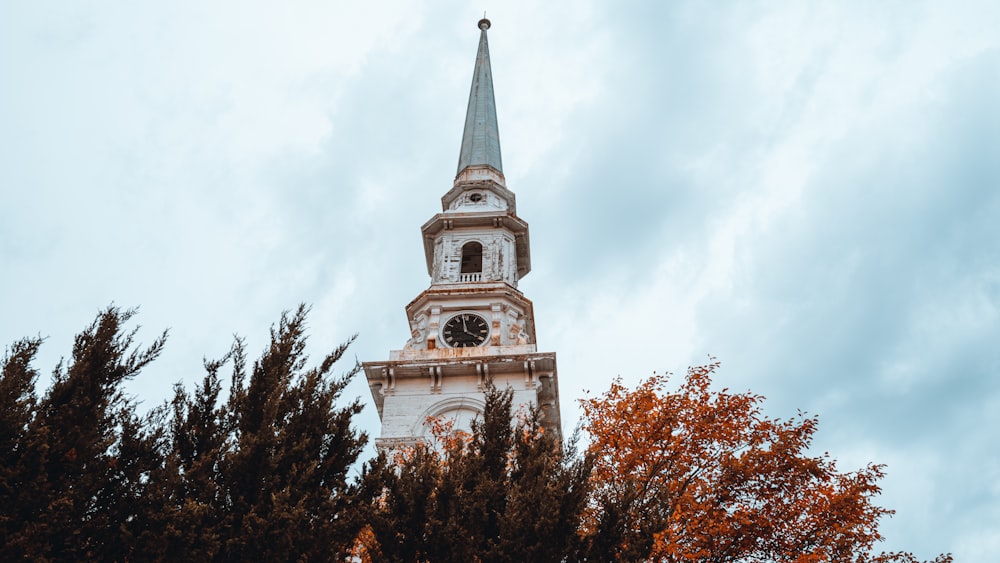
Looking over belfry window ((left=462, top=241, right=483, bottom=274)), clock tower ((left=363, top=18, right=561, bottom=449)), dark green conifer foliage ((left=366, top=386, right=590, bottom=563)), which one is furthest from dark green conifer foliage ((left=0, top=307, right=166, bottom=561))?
belfry window ((left=462, top=241, right=483, bottom=274))

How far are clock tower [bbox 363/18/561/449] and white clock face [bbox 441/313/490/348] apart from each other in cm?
4

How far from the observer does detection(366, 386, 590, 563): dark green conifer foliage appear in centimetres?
1395

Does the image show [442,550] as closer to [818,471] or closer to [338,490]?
[338,490]

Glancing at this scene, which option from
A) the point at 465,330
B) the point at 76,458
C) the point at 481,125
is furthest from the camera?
the point at 481,125

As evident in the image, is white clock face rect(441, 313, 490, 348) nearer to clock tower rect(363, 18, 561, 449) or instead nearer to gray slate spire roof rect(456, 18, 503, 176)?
clock tower rect(363, 18, 561, 449)

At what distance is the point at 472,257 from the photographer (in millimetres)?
43469

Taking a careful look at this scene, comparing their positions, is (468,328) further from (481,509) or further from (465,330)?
(481,509)

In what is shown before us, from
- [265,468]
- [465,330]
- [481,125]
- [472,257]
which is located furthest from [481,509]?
[481,125]

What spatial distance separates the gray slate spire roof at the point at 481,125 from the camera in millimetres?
49688

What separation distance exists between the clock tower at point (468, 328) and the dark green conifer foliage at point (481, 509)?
514 inches

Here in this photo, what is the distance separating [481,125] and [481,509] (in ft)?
133

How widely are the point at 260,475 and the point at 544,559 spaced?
4.90m

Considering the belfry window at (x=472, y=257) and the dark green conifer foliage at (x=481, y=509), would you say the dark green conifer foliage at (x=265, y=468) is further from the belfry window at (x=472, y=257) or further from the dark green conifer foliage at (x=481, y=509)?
the belfry window at (x=472, y=257)

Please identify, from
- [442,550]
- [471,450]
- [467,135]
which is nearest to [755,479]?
[471,450]
